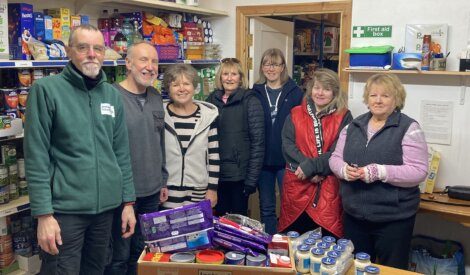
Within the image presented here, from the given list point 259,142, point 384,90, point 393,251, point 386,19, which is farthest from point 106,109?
point 386,19

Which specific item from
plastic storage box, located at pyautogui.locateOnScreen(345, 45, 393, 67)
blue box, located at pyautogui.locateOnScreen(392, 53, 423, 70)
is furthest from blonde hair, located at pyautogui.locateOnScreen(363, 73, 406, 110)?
plastic storage box, located at pyautogui.locateOnScreen(345, 45, 393, 67)

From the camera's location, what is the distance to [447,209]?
273 cm

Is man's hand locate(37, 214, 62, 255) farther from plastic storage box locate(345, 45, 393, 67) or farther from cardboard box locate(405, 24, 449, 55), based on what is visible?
cardboard box locate(405, 24, 449, 55)

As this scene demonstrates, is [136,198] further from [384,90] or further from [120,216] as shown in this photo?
[384,90]

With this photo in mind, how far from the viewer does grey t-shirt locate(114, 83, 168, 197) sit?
2.22m

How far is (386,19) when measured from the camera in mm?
3330

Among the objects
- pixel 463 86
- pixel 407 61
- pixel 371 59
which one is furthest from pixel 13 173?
pixel 463 86

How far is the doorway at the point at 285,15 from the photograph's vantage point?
3.51 m

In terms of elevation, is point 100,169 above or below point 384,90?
below

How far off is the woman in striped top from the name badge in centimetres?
48

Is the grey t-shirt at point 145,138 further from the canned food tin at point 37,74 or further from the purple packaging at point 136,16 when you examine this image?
the purple packaging at point 136,16

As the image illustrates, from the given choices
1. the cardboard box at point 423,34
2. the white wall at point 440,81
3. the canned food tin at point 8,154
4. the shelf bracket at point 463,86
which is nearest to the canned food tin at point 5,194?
the canned food tin at point 8,154

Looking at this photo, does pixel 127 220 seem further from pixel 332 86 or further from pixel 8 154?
pixel 332 86

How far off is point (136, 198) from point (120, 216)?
153mm
